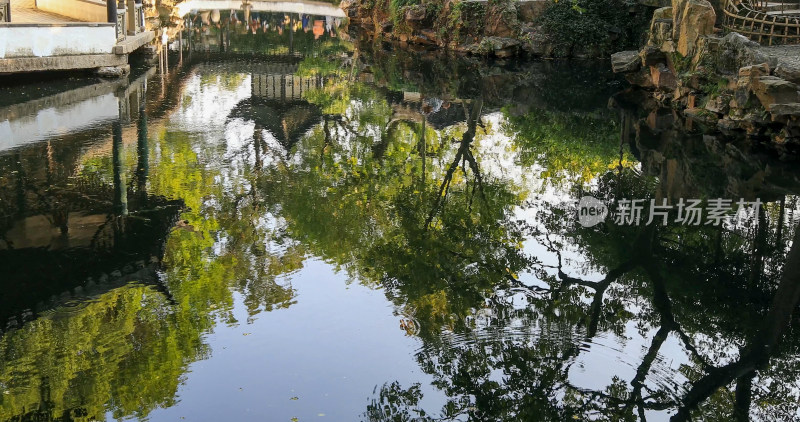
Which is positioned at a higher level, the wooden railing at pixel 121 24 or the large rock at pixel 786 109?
the wooden railing at pixel 121 24

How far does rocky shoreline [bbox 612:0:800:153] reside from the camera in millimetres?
15352

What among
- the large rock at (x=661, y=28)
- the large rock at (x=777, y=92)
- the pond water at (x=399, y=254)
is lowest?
the pond water at (x=399, y=254)

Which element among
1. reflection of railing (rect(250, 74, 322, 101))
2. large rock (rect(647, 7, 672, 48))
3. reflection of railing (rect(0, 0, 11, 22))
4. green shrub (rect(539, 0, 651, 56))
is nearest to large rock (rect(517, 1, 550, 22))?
green shrub (rect(539, 0, 651, 56))

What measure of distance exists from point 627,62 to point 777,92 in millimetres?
8123

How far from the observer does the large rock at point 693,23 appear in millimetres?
18734

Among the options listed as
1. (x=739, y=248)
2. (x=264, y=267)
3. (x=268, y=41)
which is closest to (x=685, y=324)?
(x=739, y=248)

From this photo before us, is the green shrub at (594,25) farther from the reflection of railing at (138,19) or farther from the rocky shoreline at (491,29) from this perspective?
the reflection of railing at (138,19)

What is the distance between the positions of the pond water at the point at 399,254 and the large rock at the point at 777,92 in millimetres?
988

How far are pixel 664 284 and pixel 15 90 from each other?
48.2ft

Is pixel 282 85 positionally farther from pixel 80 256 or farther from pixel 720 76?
pixel 80 256

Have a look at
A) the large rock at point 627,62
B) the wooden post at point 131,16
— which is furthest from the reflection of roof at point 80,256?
the wooden post at point 131,16

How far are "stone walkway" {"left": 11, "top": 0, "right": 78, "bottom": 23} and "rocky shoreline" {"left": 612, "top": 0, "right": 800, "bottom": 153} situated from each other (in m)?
A: 14.8

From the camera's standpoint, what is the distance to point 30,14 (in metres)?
23.7

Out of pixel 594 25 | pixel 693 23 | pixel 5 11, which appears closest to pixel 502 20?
pixel 594 25
